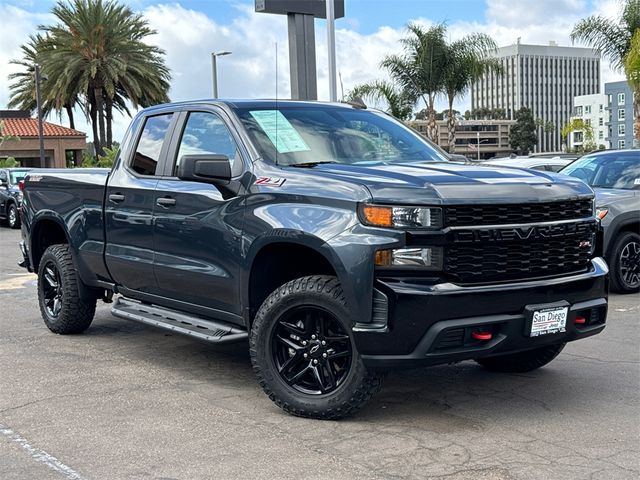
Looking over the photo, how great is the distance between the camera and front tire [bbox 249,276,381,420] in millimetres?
5258

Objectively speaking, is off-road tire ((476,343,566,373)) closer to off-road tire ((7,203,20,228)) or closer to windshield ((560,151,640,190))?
windshield ((560,151,640,190))

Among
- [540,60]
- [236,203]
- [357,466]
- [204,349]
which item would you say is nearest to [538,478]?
[357,466]

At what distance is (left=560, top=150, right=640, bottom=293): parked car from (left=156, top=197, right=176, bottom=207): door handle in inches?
212

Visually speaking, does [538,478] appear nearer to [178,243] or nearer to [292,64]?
[178,243]

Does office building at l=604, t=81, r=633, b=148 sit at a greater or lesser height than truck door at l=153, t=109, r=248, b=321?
greater

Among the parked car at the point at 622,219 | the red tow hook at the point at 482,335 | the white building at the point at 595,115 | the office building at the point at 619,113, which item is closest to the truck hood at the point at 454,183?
the red tow hook at the point at 482,335

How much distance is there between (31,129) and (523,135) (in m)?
124

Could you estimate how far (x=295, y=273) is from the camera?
19.4 feet

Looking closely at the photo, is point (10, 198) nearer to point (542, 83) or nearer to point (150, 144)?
point (150, 144)

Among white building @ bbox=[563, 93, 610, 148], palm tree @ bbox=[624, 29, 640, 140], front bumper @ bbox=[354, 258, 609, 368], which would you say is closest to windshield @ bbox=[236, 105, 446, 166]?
front bumper @ bbox=[354, 258, 609, 368]

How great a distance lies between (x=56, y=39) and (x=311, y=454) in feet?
140

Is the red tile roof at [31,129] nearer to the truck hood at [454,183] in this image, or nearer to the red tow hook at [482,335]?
the truck hood at [454,183]

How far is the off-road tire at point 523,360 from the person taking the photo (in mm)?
6387

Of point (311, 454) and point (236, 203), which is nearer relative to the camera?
point (311, 454)
